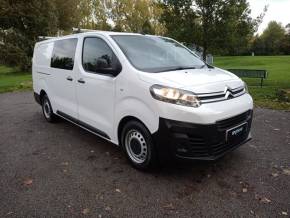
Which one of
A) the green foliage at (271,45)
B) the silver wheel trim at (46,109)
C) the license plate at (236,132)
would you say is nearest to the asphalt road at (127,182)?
the license plate at (236,132)

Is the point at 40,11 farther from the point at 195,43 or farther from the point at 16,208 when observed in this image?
the point at 16,208

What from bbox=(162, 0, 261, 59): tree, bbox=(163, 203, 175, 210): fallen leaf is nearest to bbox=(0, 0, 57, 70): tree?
bbox=(162, 0, 261, 59): tree

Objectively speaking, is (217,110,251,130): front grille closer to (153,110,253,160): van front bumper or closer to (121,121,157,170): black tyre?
(153,110,253,160): van front bumper

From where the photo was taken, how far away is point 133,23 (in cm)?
3962

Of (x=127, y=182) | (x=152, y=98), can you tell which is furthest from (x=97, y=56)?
(x=127, y=182)

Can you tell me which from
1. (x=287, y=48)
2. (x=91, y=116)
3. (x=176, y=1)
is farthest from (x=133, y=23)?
(x=91, y=116)

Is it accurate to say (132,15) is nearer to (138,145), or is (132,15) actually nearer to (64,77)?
(64,77)

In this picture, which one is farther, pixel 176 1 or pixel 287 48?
pixel 287 48

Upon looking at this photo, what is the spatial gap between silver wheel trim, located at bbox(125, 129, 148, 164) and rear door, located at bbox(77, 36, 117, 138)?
0.38m

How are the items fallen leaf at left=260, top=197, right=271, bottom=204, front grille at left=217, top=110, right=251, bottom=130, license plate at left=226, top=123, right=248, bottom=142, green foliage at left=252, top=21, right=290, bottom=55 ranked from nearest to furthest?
fallen leaf at left=260, top=197, right=271, bottom=204 → front grille at left=217, top=110, right=251, bottom=130 → license plate at left=226, top=123, right=248, bottom=142 → green foliage at left=252, top=21, right=290, bottom=55

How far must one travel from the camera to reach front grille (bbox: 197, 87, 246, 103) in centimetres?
344

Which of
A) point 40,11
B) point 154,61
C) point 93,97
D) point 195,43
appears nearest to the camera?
point 154,61

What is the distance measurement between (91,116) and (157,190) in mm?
1819

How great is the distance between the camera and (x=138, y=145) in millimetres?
3928
